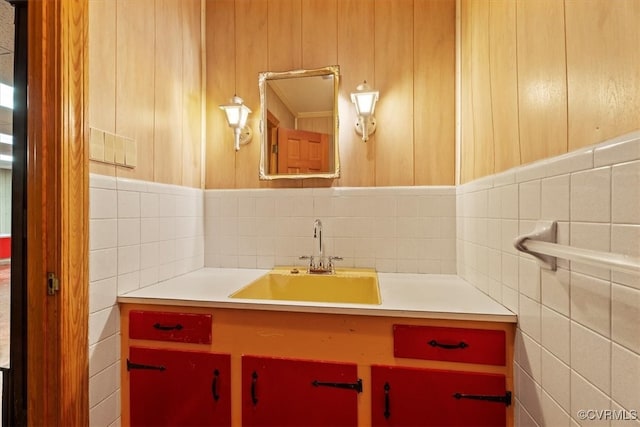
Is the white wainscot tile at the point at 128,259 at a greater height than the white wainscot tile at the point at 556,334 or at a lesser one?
greater

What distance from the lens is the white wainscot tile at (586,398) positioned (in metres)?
0.60

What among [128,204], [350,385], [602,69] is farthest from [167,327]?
[602,69]

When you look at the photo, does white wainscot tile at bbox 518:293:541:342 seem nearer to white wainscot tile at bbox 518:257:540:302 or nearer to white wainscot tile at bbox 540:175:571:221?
white wainscot tile at bbox 518:257:540:302

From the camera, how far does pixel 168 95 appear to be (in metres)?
1.53

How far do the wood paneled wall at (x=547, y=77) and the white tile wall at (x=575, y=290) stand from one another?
2.3 inches

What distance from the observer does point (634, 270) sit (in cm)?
44

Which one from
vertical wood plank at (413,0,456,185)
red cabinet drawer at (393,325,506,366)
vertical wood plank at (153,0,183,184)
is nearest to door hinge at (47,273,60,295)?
vertical wood plank at (153,0,183,184)

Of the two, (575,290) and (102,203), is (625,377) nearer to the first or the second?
(575,290)

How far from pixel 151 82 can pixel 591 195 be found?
170 cm

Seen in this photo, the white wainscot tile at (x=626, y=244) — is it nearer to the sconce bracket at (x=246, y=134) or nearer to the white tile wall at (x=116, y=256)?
the white tile wall at (x=116, y=256)

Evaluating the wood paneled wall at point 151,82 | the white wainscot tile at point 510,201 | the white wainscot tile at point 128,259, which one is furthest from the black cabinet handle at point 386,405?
the wood paneled wall at point 151,82

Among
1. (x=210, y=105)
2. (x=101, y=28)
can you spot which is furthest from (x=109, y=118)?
(x=210, y=105)

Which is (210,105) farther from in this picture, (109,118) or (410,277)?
(410,277)

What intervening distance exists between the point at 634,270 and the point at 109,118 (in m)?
1.58
